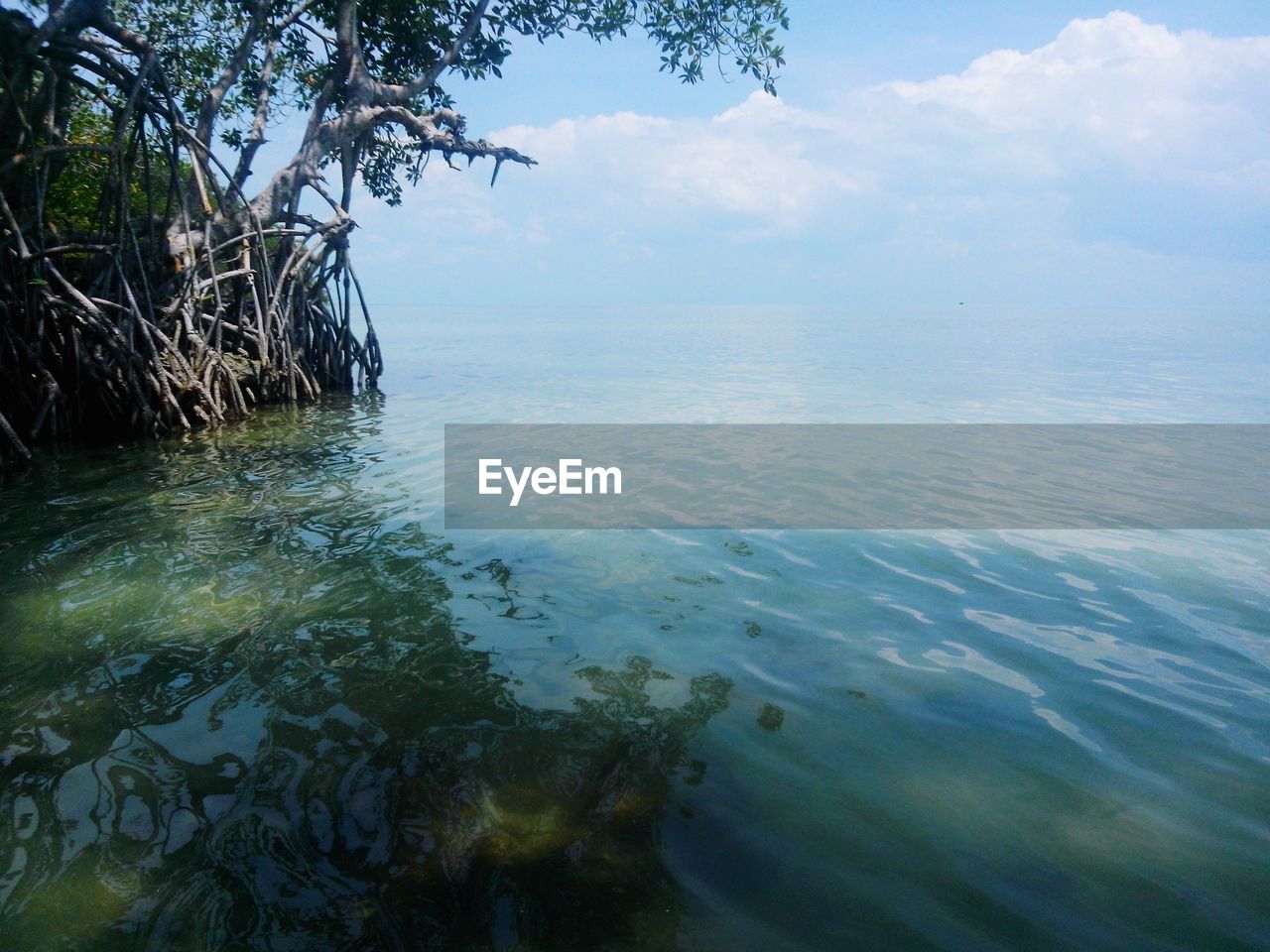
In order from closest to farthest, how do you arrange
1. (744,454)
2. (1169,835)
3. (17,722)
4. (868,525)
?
(1169,835) < (17,722) < (868,525) < (744,454)

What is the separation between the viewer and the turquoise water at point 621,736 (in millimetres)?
2045

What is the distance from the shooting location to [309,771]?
258cm

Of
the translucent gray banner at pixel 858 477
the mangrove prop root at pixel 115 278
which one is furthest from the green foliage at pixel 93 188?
the translucent gray banner at pixel 858 477

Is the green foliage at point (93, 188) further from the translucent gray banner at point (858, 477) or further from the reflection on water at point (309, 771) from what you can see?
the reflection on water at point (309, 771)

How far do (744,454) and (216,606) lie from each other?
5.35 meters

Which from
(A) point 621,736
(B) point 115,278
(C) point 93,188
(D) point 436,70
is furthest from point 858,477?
(C) point 93,188

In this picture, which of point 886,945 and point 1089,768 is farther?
point 1089,768

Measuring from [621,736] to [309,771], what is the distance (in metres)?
1.02

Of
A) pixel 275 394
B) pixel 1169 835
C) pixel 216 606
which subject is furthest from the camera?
pixel 275 394

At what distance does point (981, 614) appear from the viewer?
158 inches

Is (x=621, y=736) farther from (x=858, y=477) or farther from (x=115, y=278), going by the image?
(x=115, y=278)

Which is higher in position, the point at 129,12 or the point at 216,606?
the point at 129,12

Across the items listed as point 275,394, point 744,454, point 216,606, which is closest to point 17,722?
point 216,606

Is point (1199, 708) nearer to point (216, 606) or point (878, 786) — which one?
point (878, 786)
